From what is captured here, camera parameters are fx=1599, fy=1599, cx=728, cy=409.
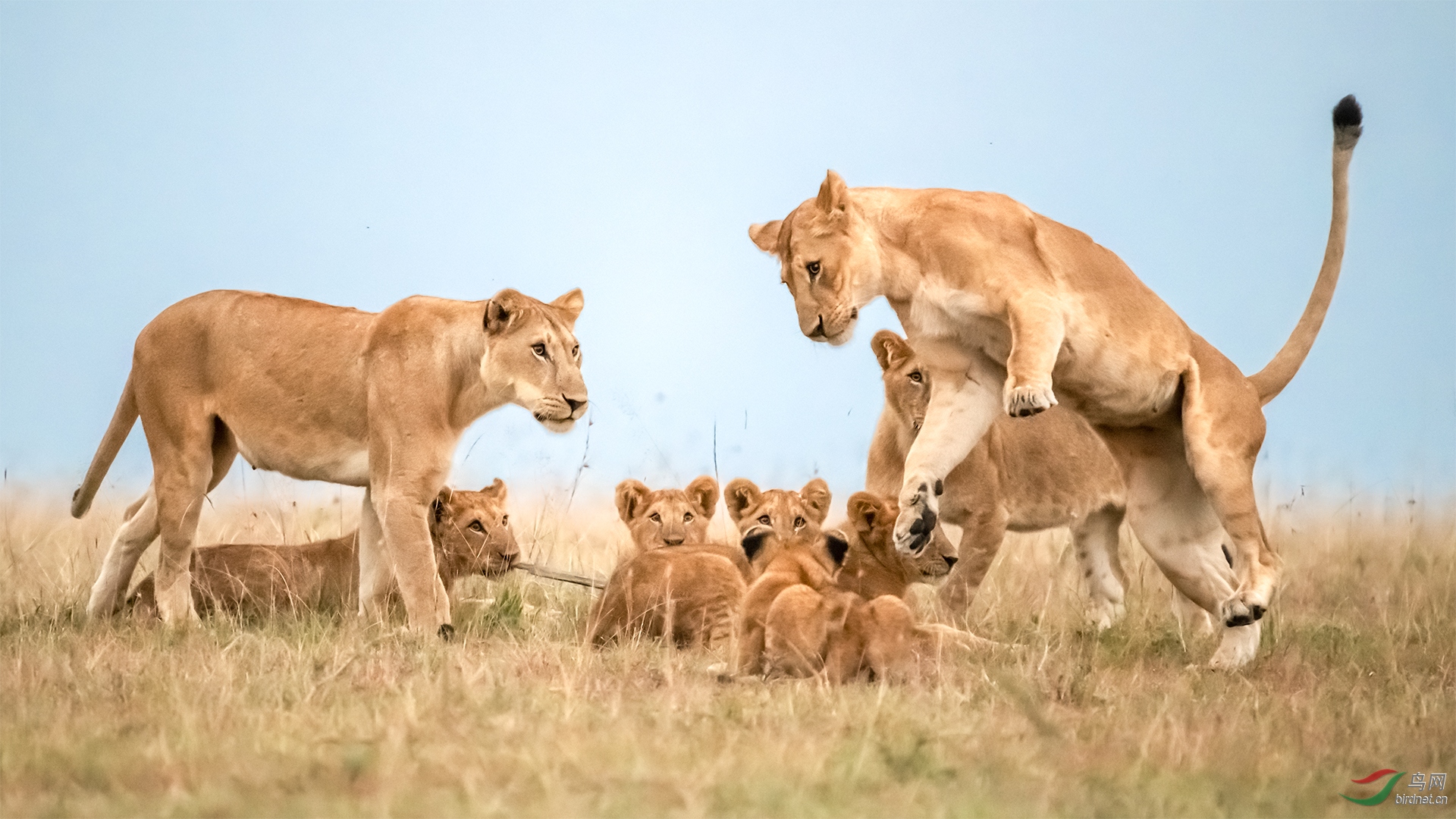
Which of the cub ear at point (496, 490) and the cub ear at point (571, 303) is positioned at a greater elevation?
the cub ear at point (571, 303)

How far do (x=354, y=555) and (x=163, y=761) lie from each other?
11.4 feet

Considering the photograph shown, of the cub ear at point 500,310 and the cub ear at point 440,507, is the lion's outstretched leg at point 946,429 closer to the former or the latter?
the cub ear at point 500,310

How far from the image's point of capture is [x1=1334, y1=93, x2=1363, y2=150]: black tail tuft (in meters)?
6.96

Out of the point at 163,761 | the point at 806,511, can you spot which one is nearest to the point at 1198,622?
the point at 806,511

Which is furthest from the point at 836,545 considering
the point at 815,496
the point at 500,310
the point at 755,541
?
the point at 500,310

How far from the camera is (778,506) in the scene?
6852 millimetres

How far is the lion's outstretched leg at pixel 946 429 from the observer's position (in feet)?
20.2

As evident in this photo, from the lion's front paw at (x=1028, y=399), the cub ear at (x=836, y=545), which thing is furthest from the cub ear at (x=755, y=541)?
the lion's front paw at (x=1028, y=399)

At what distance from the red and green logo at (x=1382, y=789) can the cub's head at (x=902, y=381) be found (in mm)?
3291

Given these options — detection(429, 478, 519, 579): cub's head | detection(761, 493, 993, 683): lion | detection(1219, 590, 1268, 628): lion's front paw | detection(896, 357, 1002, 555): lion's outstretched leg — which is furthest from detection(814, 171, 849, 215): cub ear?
detection(429, 478, 519, 579): cub's head

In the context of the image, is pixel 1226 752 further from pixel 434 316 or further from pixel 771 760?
pixel 434 316

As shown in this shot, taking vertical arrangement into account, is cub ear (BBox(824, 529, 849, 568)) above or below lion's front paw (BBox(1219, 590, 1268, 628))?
above

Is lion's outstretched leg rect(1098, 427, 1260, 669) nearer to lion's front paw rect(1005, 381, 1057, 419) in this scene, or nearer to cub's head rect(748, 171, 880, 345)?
lion's front paw rect(1005, 381, 1057, 419)

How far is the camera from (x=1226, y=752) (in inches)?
178
